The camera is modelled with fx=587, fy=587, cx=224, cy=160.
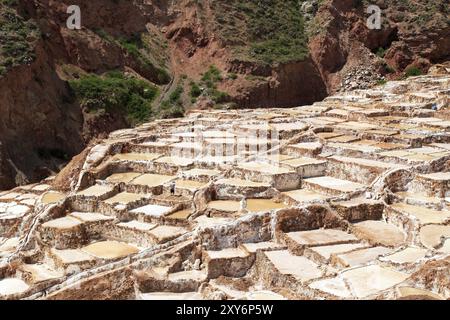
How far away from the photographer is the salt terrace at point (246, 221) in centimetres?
1019

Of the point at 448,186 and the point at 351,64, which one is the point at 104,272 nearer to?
the point at 448,186

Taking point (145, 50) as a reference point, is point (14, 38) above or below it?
above

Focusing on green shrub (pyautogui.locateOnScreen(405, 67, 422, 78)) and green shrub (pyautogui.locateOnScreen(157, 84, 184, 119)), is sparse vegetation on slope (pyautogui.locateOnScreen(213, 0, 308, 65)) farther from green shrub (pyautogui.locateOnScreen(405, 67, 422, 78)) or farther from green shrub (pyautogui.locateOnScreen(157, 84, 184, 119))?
green shrub (pyautogui.locateOnScreen(405, 67, 422, 78))

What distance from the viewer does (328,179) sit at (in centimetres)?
1471

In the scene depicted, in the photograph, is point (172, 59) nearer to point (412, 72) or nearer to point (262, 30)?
point (262, 30)

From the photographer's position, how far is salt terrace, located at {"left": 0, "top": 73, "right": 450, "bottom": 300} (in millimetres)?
10188

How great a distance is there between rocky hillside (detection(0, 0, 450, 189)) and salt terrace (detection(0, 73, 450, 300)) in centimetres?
1331

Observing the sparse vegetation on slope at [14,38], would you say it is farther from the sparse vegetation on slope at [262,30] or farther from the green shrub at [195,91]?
the sparse vegetation on slope at [262,30]

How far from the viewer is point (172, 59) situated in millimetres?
42094

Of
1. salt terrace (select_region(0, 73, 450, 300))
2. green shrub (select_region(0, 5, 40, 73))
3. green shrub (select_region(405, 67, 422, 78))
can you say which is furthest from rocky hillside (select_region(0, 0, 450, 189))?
salt terrace (select_region(0, 73, 450, 300))

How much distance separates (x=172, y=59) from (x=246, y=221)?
31968 millimetres

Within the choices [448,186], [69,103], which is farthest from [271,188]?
[69,103]

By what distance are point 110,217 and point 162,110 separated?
77.6ft

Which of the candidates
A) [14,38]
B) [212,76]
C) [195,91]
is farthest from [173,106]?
[14,38]
